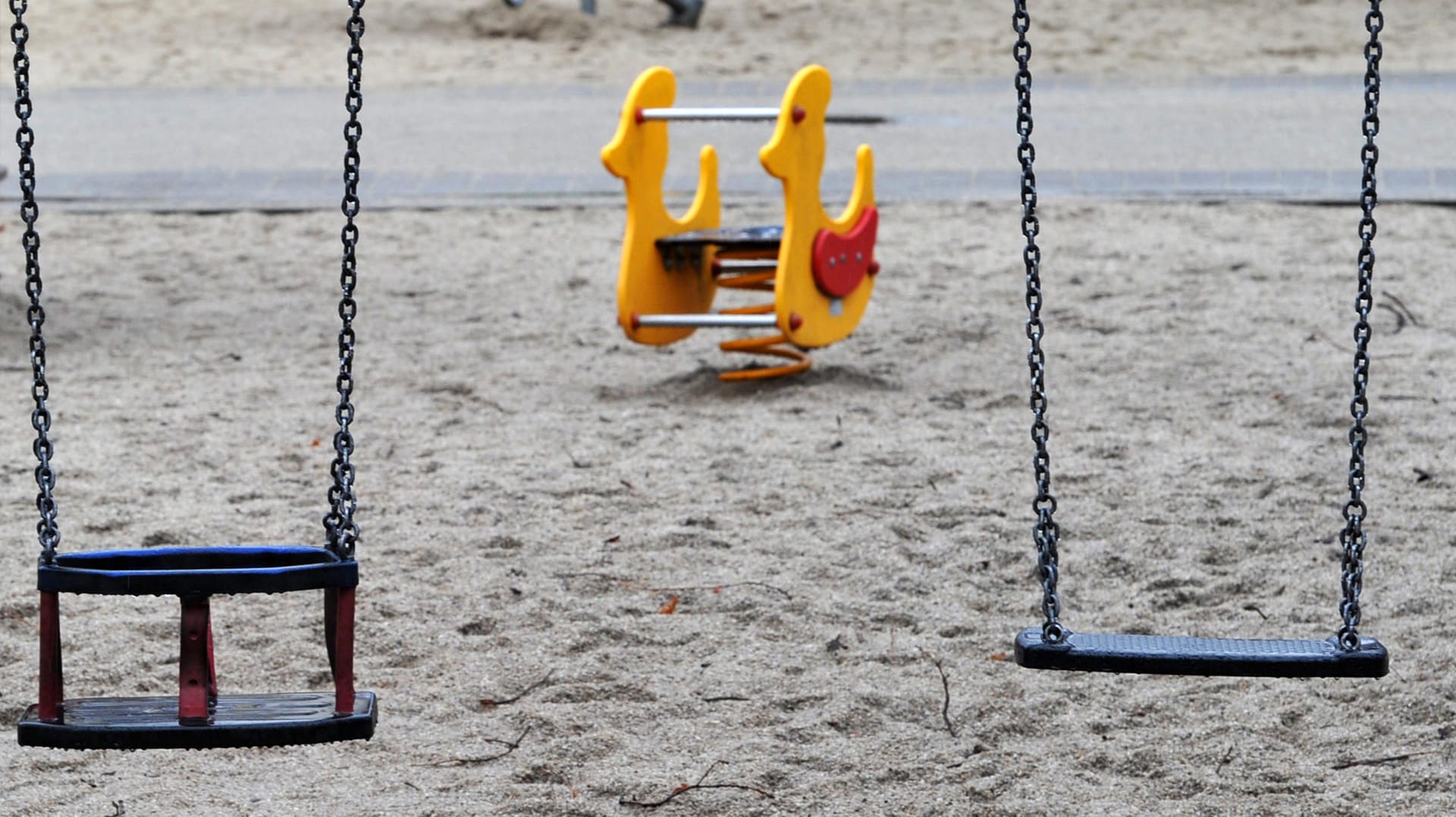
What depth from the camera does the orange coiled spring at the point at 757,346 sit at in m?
6.21

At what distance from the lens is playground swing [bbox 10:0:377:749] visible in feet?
8.86

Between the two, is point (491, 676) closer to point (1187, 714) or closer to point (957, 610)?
point (957, 610)

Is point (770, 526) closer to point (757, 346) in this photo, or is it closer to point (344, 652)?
point (757, 346)

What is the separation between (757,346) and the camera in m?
6.24

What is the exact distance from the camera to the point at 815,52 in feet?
50.2

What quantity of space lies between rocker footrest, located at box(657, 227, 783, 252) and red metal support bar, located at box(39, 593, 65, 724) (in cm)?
343

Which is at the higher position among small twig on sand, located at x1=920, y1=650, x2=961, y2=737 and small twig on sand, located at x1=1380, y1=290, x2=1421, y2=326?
small twig on sand, located at x1=1380, y1=290, x2=1421, y2=326

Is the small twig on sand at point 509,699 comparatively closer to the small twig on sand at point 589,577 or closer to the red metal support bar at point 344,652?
the small twig on sand at point 589,577

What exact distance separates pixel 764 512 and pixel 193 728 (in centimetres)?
235

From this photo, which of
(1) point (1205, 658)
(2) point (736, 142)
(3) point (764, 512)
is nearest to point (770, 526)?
(3) point (764, 512)

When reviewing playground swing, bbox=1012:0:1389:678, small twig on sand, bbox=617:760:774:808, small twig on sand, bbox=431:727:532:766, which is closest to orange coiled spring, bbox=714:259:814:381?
small twig on sand, bbox=431:727:532:766

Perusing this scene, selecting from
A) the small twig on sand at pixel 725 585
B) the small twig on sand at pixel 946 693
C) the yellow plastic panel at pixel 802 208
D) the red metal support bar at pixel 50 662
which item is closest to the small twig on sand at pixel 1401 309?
the yellow plastic panel at pixel 802 208

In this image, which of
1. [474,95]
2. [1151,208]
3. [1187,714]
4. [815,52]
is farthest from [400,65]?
[1187,714]

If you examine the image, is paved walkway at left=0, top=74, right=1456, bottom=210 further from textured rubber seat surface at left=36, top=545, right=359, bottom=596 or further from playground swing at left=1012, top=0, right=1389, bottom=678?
textured rubber seat surface at left=36, top=545, right=359, bottom=596
